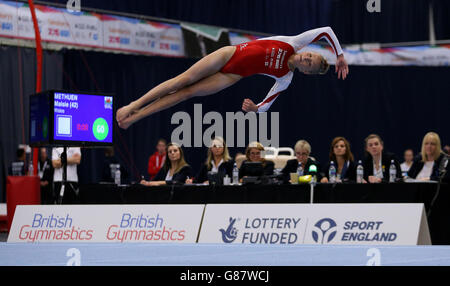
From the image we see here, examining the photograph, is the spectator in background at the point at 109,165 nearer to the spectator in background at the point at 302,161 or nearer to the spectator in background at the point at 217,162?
the spectator in background at the point at 217,162

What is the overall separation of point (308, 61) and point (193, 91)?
916 millimetres

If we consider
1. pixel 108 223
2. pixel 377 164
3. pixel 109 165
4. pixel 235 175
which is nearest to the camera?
pixel 108 223

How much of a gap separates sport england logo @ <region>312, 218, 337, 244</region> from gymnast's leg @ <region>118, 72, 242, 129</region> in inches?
71.1

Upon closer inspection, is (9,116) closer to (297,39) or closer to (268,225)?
(268,225)

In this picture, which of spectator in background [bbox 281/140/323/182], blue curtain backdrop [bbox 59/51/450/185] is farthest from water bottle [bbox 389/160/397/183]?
blue curtain backdrop [bbox 59/51/450/185]

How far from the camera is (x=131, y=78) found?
1116cm

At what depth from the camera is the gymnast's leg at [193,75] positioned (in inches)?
211

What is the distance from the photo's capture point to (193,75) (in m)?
5.37

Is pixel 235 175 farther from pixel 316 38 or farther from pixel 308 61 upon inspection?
pixel 316 38

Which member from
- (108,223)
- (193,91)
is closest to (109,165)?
(108,223)
